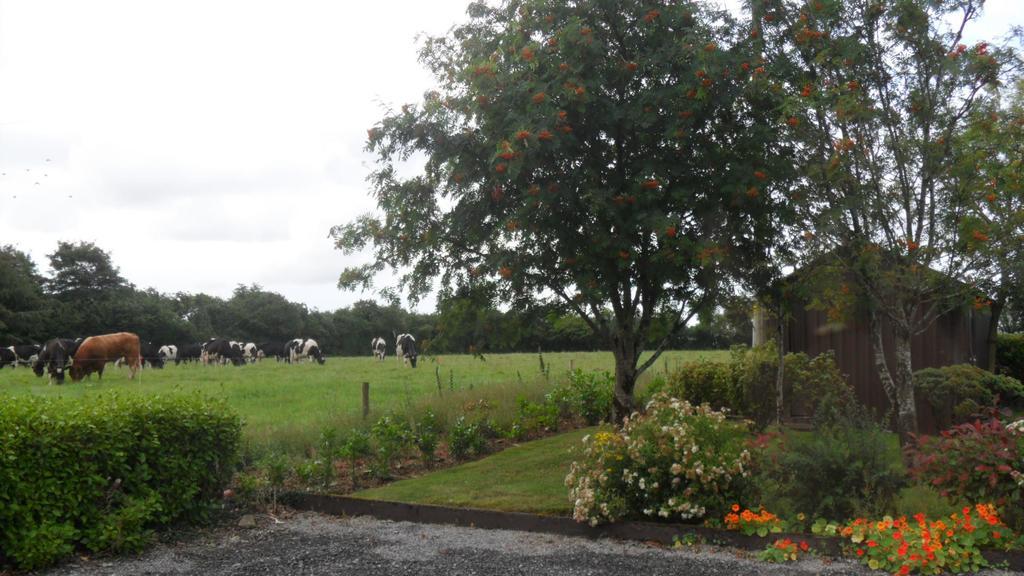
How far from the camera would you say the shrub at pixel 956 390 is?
1205cm

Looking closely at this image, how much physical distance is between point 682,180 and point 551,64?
6.72 feet

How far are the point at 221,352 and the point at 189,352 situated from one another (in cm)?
224

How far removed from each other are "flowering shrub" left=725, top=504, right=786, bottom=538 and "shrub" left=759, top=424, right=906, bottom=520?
35 centimetres

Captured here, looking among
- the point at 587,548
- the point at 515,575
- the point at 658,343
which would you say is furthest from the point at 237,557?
the point at 658,343

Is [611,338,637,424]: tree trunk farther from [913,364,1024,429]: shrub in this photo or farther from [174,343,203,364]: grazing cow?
[174,343,203,364]: grazing cow

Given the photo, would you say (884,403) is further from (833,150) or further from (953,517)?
(953,517)

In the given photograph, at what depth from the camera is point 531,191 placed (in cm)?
969

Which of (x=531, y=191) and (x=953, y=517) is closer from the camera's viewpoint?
(x=953, y=517)

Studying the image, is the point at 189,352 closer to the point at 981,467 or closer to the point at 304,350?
the point at 304,350

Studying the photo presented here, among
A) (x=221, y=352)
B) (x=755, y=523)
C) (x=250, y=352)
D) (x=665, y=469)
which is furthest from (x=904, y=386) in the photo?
(x=250, y=352)

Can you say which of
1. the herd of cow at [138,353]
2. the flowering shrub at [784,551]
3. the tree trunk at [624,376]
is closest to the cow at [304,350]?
the herd of cow at [138,353]

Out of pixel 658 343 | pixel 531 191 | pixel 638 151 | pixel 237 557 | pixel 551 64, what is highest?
pixel 551 64

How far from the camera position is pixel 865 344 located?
14.6 metres

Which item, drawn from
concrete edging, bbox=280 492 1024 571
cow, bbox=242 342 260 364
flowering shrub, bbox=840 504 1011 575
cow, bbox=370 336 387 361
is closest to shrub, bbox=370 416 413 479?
concrete edging, bbox=280 492 1024 571
